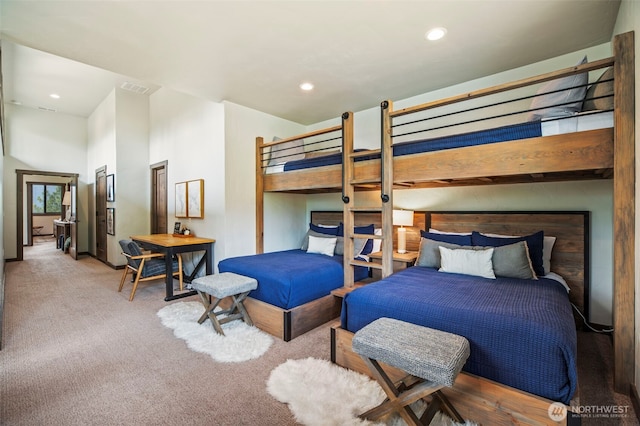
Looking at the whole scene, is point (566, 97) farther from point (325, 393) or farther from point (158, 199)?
point (158, 199)

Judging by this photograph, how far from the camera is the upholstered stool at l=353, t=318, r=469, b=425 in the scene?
4.36ft

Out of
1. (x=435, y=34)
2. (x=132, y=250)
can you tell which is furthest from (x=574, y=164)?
(x=132, y=250)

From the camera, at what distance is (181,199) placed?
186 inches

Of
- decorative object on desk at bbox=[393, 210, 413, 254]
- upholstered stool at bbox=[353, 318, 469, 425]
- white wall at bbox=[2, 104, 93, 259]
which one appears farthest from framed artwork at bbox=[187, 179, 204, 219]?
white wall at bbox=[2, 104, 93, 259]

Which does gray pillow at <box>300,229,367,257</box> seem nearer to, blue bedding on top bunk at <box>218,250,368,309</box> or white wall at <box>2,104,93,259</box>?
blue bedding on top bunk at <box>218,250,368,309</box>

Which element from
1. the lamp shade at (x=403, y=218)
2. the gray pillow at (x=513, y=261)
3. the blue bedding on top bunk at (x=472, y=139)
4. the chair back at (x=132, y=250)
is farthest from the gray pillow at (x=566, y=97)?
the chair back at (x=132, y=250)

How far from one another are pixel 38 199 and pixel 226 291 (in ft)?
40.8

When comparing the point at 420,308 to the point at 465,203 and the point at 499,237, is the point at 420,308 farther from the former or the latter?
the point at 465,203

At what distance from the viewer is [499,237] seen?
9.53 feet

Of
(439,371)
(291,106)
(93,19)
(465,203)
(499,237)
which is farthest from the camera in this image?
(291,106)

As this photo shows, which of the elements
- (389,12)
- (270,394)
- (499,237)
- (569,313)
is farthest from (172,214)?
(569,313)

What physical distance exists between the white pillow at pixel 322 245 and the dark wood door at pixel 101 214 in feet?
16.6

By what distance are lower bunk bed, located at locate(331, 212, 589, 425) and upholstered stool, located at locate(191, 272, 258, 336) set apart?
3.36 ft

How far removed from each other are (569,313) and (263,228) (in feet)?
11.4
